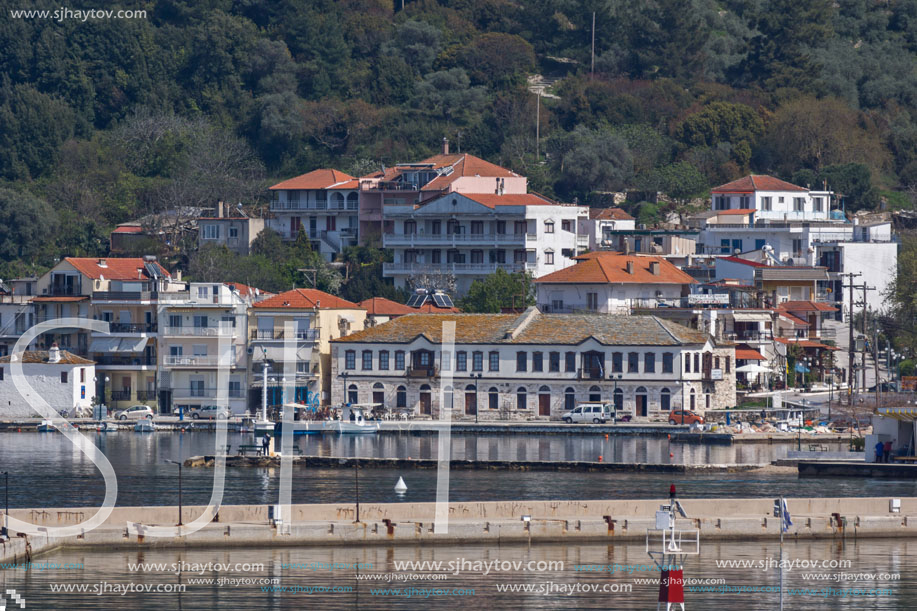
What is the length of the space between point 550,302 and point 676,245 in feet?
57.2

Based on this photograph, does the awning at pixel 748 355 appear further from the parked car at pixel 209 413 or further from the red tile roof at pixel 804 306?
the parked car at pixel 209 413

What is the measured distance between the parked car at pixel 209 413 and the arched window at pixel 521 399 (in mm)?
13136

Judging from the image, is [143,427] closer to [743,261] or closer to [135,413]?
[135,413]

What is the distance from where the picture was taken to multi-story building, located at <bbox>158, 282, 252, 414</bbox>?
275 ft

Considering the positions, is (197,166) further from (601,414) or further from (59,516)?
(59,516)

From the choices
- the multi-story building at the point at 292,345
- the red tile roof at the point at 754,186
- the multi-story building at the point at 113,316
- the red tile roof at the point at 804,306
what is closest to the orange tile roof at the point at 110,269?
the multi-story building at the point at 113,316

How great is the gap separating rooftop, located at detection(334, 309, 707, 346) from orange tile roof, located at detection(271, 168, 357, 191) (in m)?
30.5

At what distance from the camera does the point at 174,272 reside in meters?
103

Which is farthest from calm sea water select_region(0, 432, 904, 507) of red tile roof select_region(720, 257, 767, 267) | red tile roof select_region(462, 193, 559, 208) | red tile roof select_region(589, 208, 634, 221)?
red tile roof select_region(589, 208, 634, 221)

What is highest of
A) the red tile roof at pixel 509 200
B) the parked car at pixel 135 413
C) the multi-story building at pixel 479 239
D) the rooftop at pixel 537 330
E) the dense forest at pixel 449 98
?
the dense forest at pixel 449 98

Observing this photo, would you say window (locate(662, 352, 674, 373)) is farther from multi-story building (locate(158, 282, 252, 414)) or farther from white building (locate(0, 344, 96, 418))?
white building (locate(0, 344, 96, 418))

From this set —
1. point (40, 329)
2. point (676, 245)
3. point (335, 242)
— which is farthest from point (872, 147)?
point (40, 329)

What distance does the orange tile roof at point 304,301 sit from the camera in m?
84.5

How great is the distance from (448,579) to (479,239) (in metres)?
65.1
